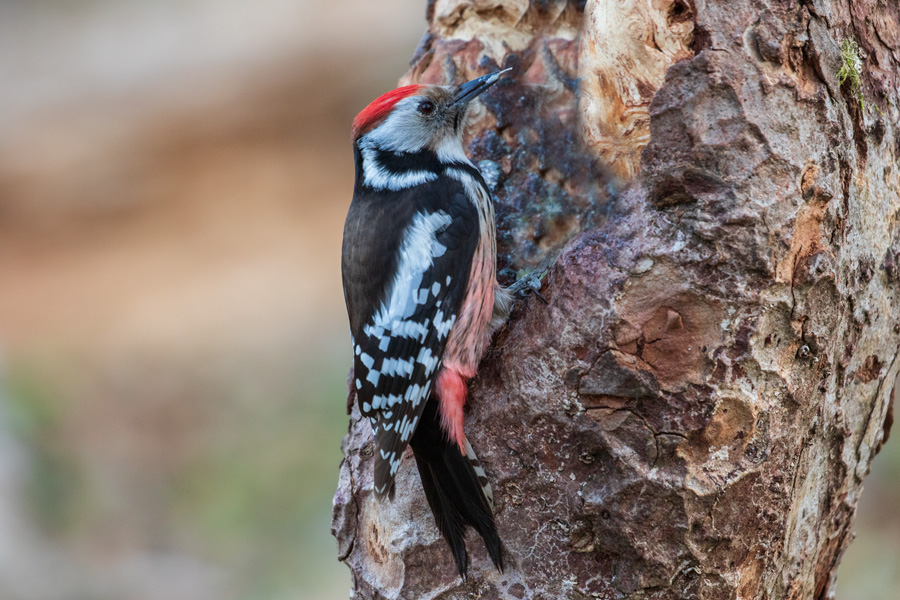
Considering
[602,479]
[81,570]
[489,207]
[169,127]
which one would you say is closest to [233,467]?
[81,570]

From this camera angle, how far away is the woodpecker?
7.64ft

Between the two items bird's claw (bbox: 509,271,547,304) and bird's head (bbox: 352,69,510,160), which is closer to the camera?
bird's claw (bbox: 509,271,547,304)

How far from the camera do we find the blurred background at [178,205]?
802 cm

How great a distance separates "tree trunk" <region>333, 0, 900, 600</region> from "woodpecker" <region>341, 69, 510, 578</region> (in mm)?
104

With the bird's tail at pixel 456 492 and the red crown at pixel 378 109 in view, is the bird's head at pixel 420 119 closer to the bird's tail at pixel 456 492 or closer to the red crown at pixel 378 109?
the red crown at pixel 378 109

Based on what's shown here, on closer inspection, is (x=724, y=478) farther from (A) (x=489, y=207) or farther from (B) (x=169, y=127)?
(B) (x=169, y=127)

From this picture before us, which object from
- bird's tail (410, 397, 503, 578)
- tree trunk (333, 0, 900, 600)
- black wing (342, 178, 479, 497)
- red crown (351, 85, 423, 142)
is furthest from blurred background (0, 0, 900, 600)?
tree trunk (333, 0, 900, 600)

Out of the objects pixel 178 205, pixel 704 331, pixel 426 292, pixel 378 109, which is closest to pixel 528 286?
pixel 426 292

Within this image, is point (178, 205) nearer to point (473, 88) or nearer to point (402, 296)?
point (473, 88)

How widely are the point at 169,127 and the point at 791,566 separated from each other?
7977mm

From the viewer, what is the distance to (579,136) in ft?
8.52

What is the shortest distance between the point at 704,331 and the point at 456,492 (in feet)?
2.74

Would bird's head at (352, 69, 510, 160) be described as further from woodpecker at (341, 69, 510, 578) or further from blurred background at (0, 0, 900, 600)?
blurred background at (0, 0, 900, 600)

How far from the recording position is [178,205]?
8758 mm
